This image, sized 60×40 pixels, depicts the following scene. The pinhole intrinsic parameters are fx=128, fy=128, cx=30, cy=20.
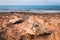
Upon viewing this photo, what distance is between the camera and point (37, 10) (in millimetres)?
4434

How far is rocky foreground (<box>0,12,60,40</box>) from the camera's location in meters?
3.67

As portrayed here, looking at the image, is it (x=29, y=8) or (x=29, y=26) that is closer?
(x=29, y=26)

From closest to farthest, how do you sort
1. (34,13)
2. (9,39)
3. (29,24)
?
1. (9,39)
2. (29,24)
3. (34,13)

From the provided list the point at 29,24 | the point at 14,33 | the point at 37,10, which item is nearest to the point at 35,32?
the point at 29,24

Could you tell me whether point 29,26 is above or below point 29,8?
below

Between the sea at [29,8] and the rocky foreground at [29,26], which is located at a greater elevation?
the sea at [29,8]

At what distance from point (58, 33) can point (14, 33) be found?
4.18ft

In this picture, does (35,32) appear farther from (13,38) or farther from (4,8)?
(4,8)

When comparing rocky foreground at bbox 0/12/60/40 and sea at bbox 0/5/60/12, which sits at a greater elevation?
sea at bbox 0/5/60/12

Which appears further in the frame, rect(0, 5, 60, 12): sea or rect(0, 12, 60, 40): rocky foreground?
rect(0, 5, 60, 12): sea

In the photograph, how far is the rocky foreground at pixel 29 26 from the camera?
3669 millimetres

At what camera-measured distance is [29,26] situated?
3.80 m

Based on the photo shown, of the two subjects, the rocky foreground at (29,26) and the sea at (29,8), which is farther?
the sea at (29,8)

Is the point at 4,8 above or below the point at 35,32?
above
